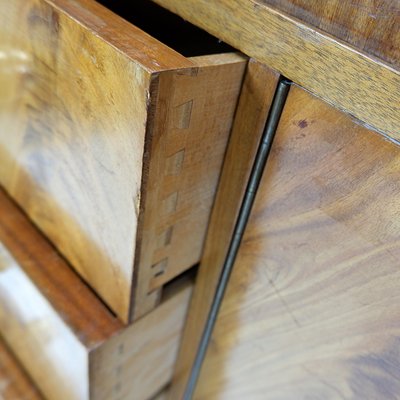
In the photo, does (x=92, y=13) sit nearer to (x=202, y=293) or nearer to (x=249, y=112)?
(x=249, y=112)

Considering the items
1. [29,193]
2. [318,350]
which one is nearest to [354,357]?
[318,350]

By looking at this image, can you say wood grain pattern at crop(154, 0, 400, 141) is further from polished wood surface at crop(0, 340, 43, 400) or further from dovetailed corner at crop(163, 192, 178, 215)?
polished wood surface at crop(0, 340, 43, 400)

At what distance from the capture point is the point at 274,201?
41cm

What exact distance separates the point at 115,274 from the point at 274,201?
0.60ft

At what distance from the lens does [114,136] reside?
0.37m

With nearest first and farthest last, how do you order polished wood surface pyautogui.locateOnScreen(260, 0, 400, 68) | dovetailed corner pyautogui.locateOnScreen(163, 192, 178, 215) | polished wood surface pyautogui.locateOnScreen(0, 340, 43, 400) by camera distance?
polished wood surface pyautogui.locateOnScreen(260, 0, 400, 68), dovetailed corner pyautogui.locateOnScreen(163, 192, 178, 215), polished wood surface pyautogui.locateOnScreen(0, 340, 43, 400)

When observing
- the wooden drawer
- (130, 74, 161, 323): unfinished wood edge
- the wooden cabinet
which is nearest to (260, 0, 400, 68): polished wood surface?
the wooden cabinet

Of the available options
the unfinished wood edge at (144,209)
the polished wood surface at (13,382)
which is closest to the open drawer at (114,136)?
the unfinished wood edge at (144,209)

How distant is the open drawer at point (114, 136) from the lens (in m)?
0.33

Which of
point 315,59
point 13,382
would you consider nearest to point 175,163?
point 315,59

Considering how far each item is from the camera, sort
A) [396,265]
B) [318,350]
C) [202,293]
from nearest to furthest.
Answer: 1. [396,265]
2. [318,350]
3. [202,293]

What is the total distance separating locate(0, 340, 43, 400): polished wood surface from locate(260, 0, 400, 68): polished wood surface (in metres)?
0.67

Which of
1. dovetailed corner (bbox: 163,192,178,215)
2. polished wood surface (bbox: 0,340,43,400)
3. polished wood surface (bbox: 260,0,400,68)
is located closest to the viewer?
polished wood surface (bbox: 260,0,400,68)

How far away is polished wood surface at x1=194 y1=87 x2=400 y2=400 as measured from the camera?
338mm
